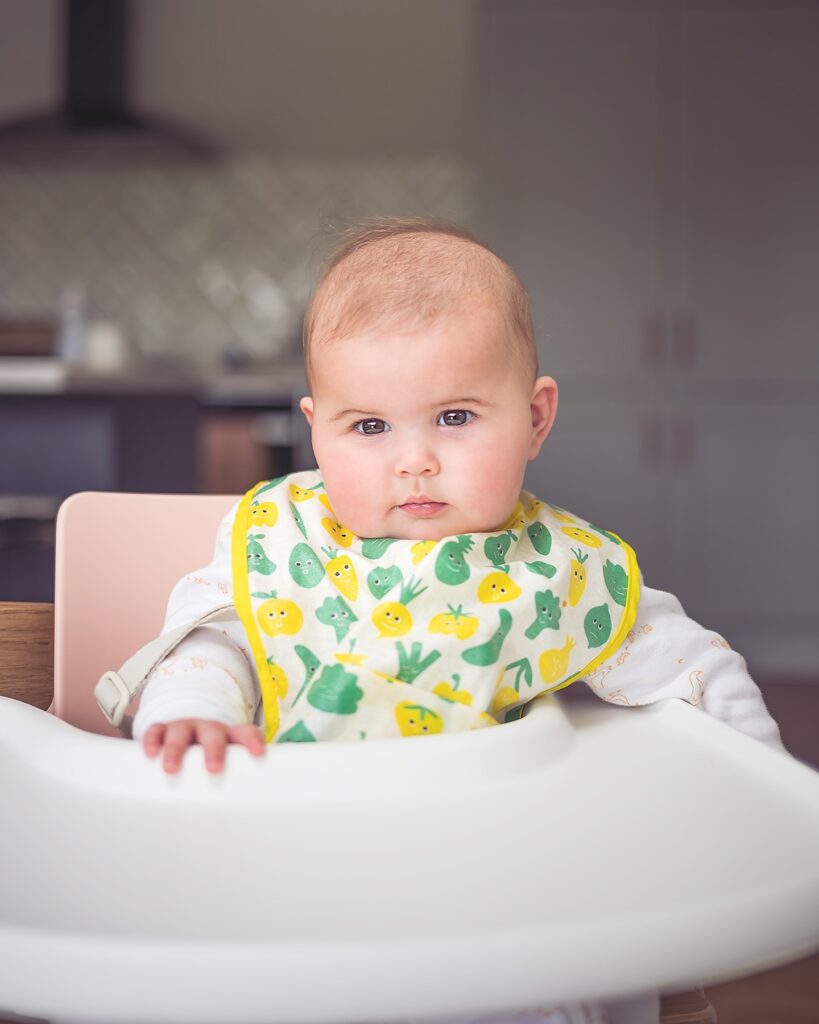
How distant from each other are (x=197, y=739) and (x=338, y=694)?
128mm

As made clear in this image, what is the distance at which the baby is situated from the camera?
755 millimetres

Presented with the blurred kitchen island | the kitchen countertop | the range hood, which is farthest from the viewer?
the range hood

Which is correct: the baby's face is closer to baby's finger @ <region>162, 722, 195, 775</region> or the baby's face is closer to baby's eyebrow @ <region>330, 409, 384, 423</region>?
baby's eyebrow @ <region>330, 409, 384, 423</region>

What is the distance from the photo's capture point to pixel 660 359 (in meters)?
3.58

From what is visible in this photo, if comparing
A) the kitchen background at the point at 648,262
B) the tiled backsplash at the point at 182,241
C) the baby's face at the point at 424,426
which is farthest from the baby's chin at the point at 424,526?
the tiled backsplash at the point at 182,241

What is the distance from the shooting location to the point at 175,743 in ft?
1.99

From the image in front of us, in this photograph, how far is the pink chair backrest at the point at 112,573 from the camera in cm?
88

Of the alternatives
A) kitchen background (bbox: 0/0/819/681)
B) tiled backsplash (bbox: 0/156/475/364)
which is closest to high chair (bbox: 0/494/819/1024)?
kitchen background (bbox: 0/0/819/681)

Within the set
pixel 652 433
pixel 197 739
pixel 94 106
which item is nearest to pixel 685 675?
pixel 197 739

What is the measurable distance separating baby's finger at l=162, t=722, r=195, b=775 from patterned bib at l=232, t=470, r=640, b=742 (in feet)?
0.42

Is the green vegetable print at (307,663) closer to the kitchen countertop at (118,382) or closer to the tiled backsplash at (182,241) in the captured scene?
the kitchen countertop at (118,382)

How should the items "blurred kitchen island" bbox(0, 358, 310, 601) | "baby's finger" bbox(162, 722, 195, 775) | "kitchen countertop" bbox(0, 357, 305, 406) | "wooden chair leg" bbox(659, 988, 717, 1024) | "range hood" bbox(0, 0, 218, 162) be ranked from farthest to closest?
"range hood" bbox(0, 0, 218, 162) < "blurred kitchen island" bbox(0, 358, 310, 601) < "kitchen countertop" bbox(0, 357, 305, 406) < "wooden chair leg" bbox(659, 988, 717, 1024) < "baby's finger" bbox(162, 722, 195, 775)

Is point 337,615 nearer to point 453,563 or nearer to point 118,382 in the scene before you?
point 453,563

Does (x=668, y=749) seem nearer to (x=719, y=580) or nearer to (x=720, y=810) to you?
(x=720, y=810)
